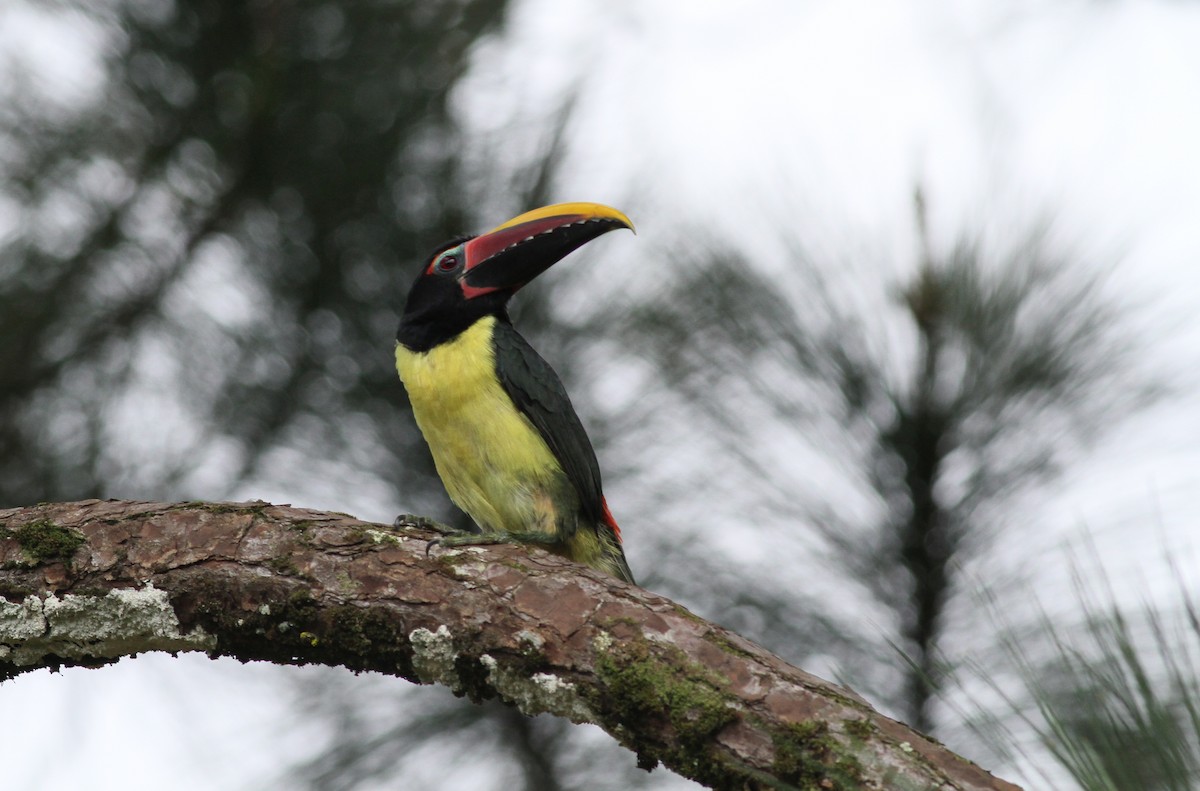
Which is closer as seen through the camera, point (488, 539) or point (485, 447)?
point (488, 539)

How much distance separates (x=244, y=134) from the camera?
4215mm

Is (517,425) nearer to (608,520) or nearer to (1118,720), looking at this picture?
(608,520)

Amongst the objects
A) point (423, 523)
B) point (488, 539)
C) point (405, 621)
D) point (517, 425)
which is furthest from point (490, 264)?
point (405, 621)

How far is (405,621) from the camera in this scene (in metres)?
2.35

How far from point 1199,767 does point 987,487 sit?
2.22 meters

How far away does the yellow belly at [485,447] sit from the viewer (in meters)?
3.53

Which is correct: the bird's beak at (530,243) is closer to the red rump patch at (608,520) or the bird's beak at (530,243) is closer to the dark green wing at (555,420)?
the dark green wing at (555,420)

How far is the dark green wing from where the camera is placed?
3.54 meters

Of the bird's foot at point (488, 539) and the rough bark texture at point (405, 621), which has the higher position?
the bird's foot at point (488, 539)

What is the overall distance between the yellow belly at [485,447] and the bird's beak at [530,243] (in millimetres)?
293

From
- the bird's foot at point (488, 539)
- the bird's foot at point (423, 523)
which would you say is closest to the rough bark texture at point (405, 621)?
the bird's foot at point (488, 539)

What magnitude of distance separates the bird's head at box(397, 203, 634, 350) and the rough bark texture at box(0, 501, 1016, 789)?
135cm

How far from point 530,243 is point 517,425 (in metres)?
0.57

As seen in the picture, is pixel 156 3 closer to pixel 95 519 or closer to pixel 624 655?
pixel 95 519
